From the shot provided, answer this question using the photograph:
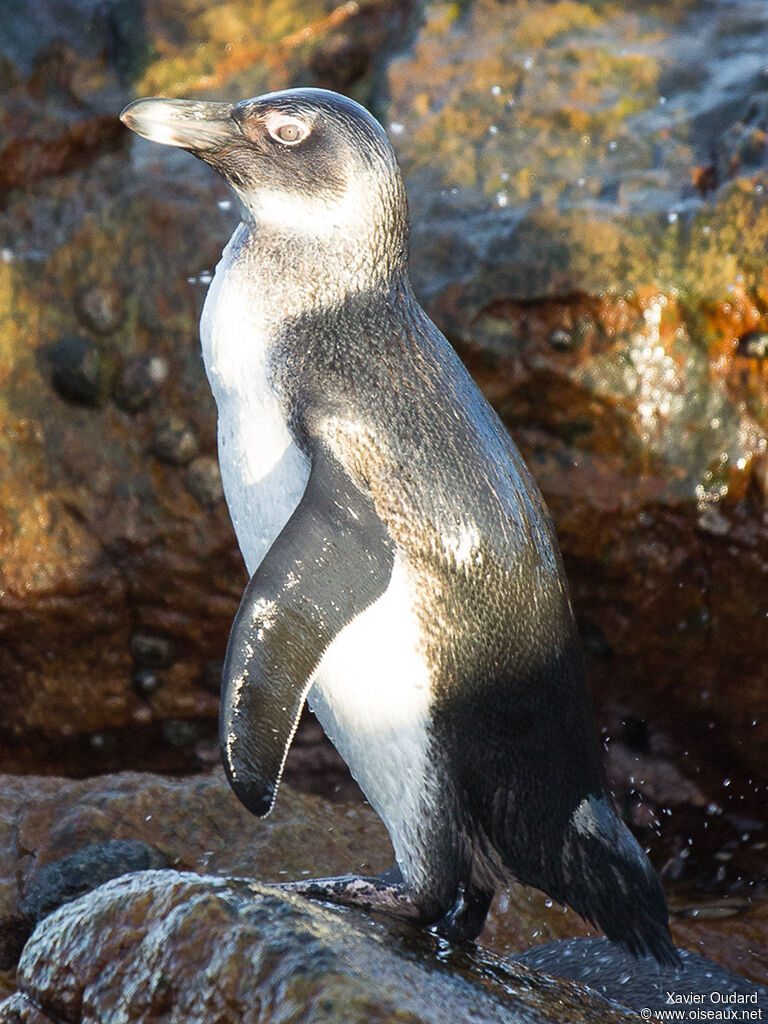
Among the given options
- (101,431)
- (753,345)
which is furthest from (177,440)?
(753,345)

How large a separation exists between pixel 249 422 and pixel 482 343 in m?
1.59

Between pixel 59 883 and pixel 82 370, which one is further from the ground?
pixel 82 370

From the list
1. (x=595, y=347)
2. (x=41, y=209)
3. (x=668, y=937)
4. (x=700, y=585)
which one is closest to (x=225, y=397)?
(x=668, y=937)

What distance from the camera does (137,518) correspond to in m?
3.97

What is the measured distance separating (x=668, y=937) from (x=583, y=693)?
52 cm

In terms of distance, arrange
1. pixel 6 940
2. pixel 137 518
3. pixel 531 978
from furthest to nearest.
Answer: pixel 137 518 → pixel 6 940 → pixel 531 978

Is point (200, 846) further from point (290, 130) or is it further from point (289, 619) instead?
point (290, 130)

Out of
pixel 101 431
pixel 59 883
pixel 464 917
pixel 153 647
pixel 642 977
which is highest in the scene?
pixel 101 431

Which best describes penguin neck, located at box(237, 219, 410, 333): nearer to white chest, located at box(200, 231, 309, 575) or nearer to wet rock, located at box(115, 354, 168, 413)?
white chest, located at box(200, 231, 309, 575)

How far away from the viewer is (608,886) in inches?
87.8

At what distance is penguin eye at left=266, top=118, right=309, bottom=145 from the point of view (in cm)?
227

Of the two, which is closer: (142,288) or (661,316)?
(661,316)

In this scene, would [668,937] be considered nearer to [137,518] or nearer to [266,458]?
[266,458]

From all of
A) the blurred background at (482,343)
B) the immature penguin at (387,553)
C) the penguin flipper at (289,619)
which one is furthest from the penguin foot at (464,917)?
the blurred background at (482,343)
